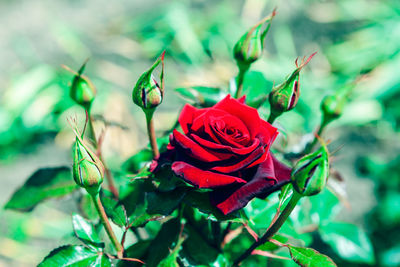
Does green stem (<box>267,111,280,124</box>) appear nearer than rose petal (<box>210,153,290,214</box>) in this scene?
No

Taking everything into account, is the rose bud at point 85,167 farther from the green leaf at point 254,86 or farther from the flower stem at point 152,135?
the green leaf at point 254,86

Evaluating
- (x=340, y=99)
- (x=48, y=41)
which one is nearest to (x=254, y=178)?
(x=340, y=99)

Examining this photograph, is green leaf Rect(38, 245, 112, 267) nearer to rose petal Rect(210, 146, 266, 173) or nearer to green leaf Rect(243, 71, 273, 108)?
rose petal Rect(210, 146, 266, 173)

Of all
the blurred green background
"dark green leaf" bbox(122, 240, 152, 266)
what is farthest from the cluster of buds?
the blurred green background

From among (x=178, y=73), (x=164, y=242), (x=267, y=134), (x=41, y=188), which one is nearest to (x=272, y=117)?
(x=267, y=134)

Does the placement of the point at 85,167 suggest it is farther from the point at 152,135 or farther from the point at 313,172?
the point at 313,172

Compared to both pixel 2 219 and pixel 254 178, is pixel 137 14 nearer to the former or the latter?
pixel 2 219

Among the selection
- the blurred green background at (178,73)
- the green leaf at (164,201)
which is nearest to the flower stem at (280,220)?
the green leaf at (164,201)
